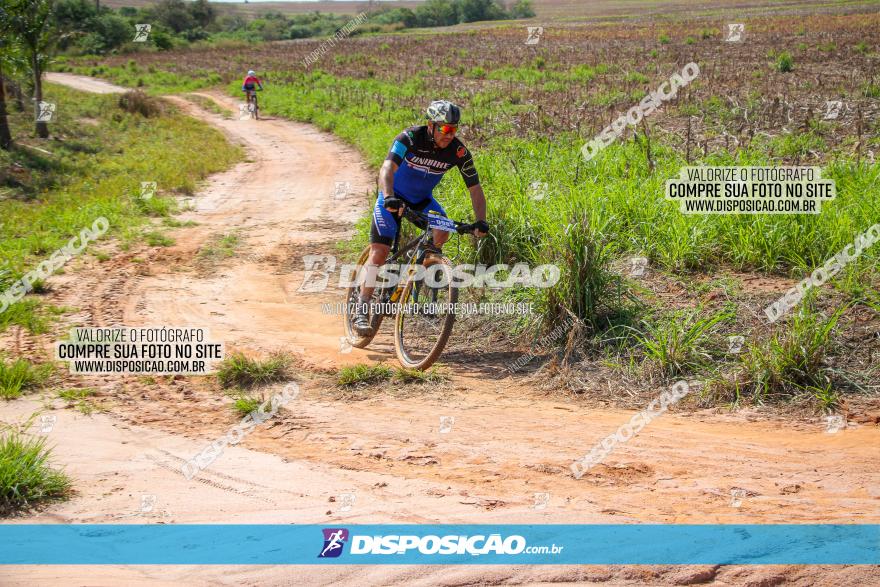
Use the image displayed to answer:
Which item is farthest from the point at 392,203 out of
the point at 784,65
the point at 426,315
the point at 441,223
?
the point at 784,65

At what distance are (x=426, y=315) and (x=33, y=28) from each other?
19233 millimetres

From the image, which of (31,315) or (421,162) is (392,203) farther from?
(31,315)

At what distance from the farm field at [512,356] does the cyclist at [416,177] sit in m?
0.88

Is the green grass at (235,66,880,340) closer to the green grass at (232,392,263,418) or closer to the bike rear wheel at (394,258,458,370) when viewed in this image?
the bike rear wheel at (394,258,458,370)

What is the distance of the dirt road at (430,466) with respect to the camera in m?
4.18

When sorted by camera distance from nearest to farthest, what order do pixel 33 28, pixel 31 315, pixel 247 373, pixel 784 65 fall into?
pixel 247 373 → pixel 31 315 → pixel 33 28 → pixel 784 65

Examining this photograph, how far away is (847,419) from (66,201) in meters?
13.3

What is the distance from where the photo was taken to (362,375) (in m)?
6.73

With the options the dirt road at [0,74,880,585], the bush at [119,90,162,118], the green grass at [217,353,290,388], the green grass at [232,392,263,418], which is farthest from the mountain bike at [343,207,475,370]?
the bush at [119,90,162,118]

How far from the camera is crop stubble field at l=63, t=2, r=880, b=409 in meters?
6.51

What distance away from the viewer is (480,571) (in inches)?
151

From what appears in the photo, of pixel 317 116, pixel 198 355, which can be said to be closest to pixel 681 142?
pixel 198 355

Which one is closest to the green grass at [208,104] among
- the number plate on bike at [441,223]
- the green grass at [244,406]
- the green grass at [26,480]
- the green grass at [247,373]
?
the green grass at [247,373]

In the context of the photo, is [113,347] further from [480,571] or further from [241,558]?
[480,571]
